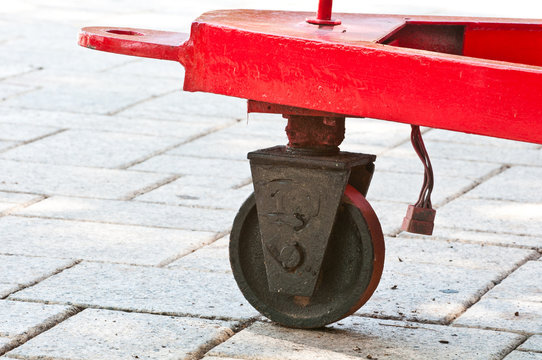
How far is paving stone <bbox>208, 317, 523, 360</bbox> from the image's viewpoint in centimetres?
261

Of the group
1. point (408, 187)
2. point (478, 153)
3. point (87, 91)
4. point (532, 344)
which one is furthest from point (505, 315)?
point (87, 91)

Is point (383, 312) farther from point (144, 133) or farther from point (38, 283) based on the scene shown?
point (144, 133)

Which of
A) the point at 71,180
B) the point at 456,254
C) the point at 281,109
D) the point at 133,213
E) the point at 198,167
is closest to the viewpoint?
the point at 281,109

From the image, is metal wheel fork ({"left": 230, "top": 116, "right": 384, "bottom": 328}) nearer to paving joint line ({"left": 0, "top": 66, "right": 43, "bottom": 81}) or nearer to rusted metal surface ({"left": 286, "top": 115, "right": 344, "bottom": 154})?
rusted metal surface ({"left": 286, "top": 115, "right": 344, "bottom": 154})

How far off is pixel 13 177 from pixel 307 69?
216 centimetres

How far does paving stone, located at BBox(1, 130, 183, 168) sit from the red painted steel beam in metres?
1.91

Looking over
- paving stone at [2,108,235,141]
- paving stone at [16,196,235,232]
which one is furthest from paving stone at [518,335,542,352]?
paving stone at [2,108,235,141]

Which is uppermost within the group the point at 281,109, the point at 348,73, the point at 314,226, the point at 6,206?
the point at 348,73

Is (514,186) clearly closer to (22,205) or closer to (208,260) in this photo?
(208,260)

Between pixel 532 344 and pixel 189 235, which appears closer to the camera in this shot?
pixel 532 344

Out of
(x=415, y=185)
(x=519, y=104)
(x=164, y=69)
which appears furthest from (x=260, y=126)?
(x=519, y=104)

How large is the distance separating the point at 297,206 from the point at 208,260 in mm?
692

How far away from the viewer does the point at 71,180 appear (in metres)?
4.23

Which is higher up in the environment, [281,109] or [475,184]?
[281,109]
